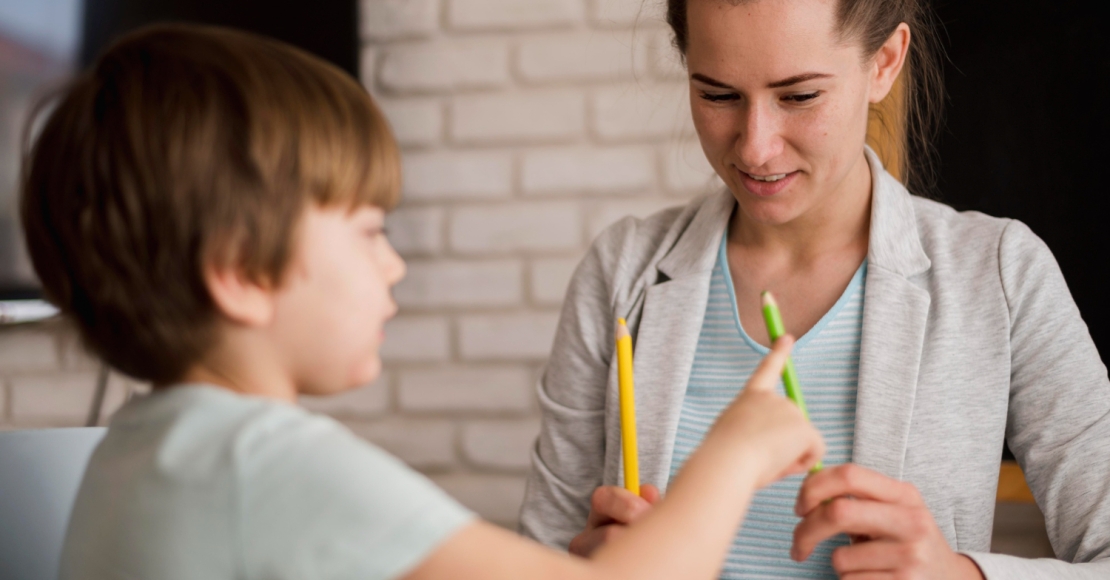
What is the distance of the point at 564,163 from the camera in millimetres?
1471

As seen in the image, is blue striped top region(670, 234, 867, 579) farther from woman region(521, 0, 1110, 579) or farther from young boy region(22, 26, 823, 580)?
young boy region(22, 26, 823, 580)

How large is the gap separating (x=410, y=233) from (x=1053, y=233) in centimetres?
99

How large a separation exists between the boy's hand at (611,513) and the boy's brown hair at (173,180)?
1.18ft

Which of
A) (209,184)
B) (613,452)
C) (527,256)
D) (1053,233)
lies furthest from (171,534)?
(1053,233)

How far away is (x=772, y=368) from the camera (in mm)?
608

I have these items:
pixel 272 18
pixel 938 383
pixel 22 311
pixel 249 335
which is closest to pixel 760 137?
pixel 938 383

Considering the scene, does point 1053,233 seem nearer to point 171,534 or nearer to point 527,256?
point 527,256

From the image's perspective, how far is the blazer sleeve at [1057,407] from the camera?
879 mm

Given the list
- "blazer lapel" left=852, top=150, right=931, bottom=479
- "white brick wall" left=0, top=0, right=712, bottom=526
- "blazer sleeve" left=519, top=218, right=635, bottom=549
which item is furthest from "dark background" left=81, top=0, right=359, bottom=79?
"blazer lapel" left=852, top=150, right=931, bottom=479

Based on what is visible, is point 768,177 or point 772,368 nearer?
point 772,368

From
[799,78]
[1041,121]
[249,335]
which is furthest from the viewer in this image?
[1041,121]

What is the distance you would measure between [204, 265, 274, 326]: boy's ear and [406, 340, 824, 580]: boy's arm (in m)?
0.20

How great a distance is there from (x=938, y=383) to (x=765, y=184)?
10.8 inches

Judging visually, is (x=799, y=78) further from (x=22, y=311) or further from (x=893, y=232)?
(x=22, y=311)
